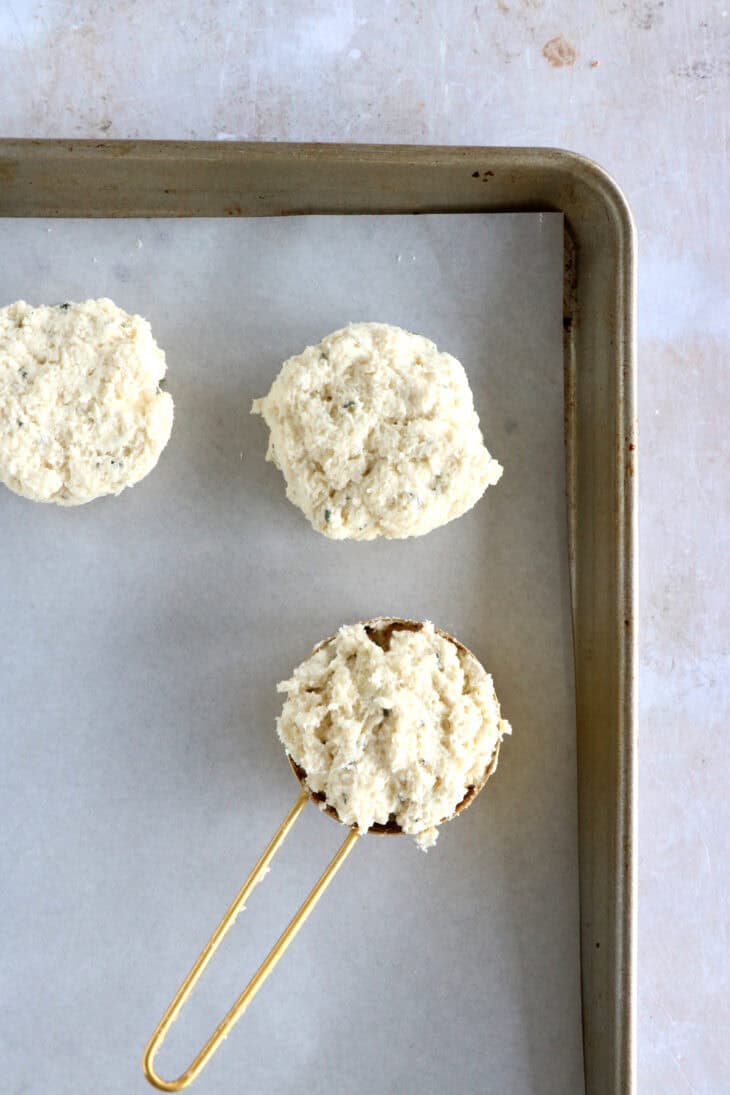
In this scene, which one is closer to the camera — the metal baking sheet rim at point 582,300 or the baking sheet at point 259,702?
the metal baking sheet rim at point 582,300

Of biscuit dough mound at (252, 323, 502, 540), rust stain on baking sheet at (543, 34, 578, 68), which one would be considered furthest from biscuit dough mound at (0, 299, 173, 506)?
rust stain on baking sheet at (543, 34, 578, 68)

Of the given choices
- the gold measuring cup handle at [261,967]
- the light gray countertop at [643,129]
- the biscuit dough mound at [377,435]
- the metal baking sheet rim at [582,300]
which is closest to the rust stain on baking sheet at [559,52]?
the light gray countertop at [643,129]

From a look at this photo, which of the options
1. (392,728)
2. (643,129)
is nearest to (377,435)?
(392,728)

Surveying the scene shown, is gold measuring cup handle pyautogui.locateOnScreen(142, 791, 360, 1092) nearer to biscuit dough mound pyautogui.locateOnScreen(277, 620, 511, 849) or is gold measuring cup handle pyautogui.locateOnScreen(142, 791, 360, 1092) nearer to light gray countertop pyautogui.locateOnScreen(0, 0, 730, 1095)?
biscuit dough mound pyautogui.locateOnScreen(277, 620, 511, 849)

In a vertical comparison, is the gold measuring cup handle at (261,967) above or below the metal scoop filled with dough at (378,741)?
below

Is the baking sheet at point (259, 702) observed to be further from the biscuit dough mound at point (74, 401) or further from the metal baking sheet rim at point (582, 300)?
the biscuit dough mound at point (74, 401)

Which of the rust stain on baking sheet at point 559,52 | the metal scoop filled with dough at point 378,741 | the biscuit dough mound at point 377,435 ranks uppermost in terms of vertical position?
the rust stain on baking sheet at point 559,52

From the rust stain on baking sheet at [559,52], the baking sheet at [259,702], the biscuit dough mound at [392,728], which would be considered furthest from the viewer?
the rust stain on baking sheet at [559,52]
